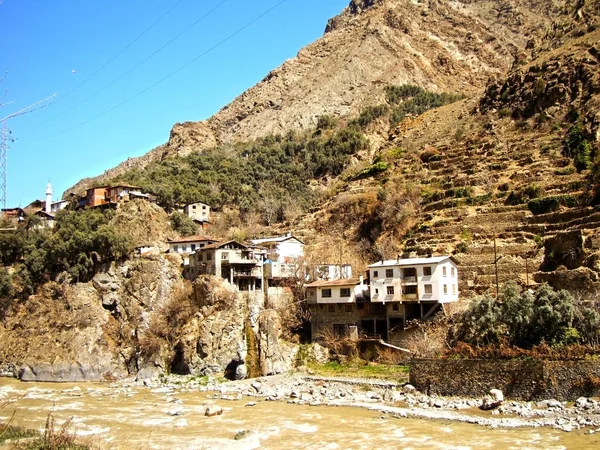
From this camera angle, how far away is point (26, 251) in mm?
61656

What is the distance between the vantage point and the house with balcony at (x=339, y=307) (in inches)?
1802

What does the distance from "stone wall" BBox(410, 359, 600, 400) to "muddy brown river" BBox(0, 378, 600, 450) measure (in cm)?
399

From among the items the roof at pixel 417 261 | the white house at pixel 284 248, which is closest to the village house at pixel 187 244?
the white house at pixel 284 248

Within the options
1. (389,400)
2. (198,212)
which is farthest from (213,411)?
(198,212)

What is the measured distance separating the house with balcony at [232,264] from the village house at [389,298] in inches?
312

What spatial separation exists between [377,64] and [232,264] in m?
90.1

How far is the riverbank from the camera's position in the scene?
27969mm

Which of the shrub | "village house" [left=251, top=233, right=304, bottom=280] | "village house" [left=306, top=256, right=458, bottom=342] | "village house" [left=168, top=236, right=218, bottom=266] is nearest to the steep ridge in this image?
"village house" [left=251, top=233, right=304, bottom=280]

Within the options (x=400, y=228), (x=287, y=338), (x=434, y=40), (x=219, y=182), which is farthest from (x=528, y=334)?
(x=434, y=40)

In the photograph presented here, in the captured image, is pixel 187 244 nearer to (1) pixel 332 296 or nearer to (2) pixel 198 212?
(2) pixel 198 212

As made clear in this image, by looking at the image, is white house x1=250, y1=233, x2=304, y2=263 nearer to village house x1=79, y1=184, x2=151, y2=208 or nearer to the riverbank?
the riverbank

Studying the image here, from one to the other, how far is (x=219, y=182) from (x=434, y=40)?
2960 inches

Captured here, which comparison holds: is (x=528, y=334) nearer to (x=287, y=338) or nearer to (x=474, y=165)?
(x=287, y=338)

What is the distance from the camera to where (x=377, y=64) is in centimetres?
13025
